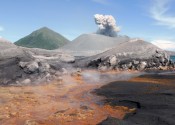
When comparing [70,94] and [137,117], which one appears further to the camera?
[70,94]

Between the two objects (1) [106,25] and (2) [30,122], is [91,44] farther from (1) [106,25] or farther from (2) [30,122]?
(2) [30,122]

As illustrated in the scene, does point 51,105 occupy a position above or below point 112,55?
below

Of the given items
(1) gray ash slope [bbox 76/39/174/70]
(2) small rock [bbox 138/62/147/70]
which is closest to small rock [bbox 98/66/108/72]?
(1) gray ash slope [bbox 76/39/174/70]

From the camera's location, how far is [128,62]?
69188mm

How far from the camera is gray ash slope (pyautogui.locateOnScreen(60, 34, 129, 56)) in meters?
125

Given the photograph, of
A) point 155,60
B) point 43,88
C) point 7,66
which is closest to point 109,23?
point 155,60

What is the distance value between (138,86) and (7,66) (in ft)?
73.0

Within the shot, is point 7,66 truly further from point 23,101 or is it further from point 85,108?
point 85,108

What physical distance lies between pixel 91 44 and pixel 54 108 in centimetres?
10610

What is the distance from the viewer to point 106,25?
463ft

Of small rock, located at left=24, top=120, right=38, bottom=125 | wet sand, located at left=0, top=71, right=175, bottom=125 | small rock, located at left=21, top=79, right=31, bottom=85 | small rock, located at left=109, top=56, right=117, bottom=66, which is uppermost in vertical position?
small rock, located at left=109, top=56, right=117, bottom=66

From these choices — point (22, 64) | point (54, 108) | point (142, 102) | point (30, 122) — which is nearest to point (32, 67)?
point (22, 64)

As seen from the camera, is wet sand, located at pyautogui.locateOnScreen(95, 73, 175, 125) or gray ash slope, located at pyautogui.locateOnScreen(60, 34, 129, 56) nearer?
wet sand, located at pyautogui.locateOnScreen(95, 73, 175, 125)

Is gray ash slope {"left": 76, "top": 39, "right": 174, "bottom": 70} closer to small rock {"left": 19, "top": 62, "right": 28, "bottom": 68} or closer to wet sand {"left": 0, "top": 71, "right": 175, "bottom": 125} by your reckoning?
small rock {"left": 19, "top": 62, "right": 28, "bottom": 68}
